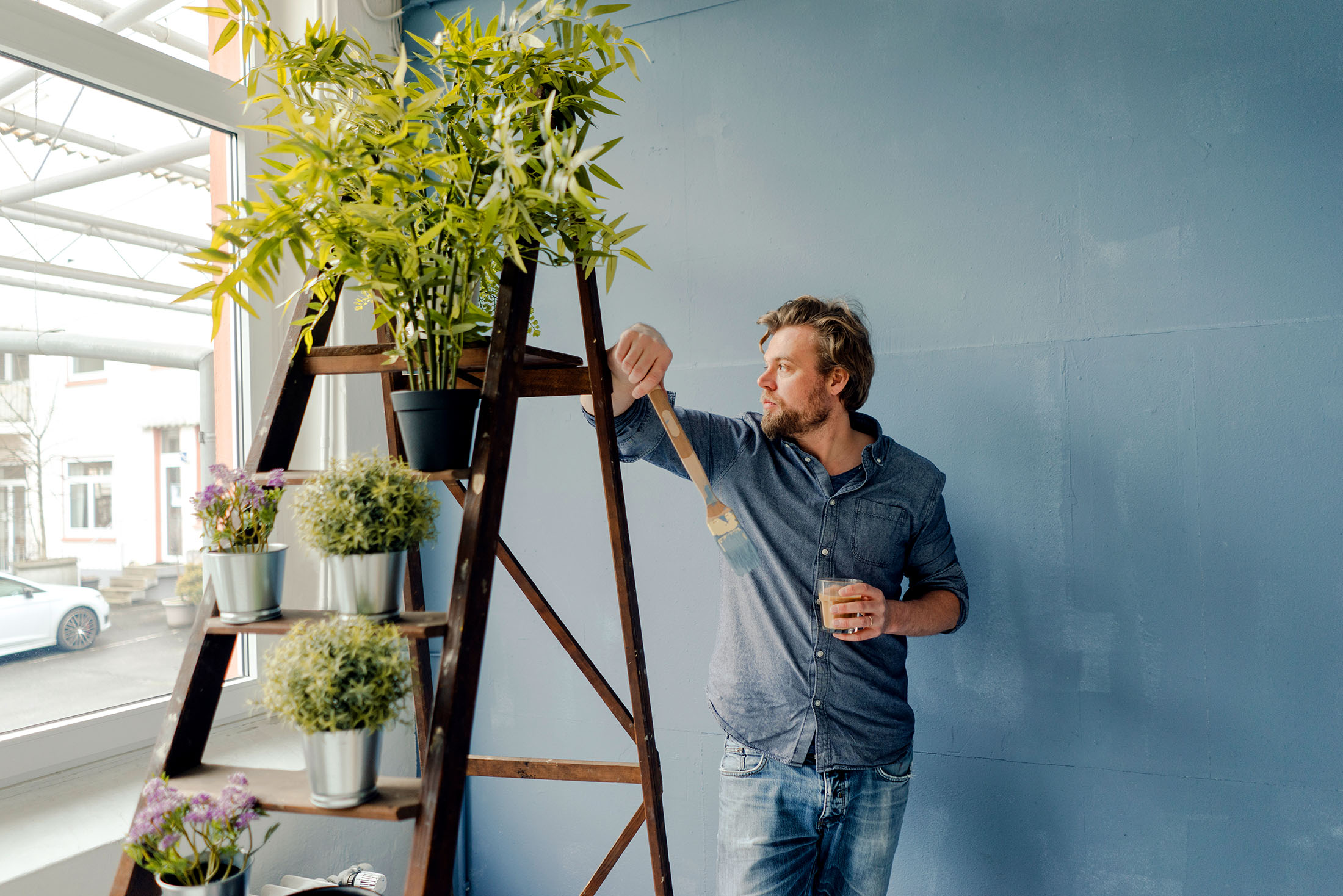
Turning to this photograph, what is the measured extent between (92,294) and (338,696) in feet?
4.73

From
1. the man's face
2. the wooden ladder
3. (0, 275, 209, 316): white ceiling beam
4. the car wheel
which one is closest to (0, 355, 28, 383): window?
(0, 275, 209, 316): white ceiling beam

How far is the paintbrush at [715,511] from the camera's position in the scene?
4.92 feet

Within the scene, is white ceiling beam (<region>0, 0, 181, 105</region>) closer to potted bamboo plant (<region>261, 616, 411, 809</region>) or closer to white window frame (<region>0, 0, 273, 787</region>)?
white window frame (<region>0, 0, 273, 787</region>)

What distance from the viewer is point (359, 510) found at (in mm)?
979

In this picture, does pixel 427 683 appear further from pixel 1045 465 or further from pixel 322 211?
pixel 1045 465

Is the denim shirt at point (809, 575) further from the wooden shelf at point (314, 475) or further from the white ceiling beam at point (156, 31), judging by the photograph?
the white ceiling beam at point (156, 31)

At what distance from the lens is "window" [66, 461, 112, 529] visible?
177 cm

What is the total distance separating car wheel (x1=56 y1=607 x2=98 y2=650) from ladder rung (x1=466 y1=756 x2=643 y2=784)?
98 cm

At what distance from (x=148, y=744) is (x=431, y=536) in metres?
1.28

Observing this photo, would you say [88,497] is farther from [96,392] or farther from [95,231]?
[95,231]

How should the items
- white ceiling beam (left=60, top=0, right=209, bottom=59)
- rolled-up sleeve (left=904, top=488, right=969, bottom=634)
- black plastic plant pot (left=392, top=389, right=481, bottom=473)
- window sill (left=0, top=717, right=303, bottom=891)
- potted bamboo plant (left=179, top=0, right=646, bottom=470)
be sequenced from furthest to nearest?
white ceiling beam (left=60, top=0, right=209, bottom=59), rolled-up sleeve (left=904, top=488, right=969, bottom=634), window sill (left=0, top=717, right=303, bottom=891), black plastic plant pot (left=392, top=389, right=481, bottom=473), potted bamboo plant (left=179, top=0, right=646, bottom=470)

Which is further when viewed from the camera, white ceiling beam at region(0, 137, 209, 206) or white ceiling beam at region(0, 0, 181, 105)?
white ceiling beam at region(0, 0, 181, 105)

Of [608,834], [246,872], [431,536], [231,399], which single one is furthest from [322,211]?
[608,834]

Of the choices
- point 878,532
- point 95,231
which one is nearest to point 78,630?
point 95,231
